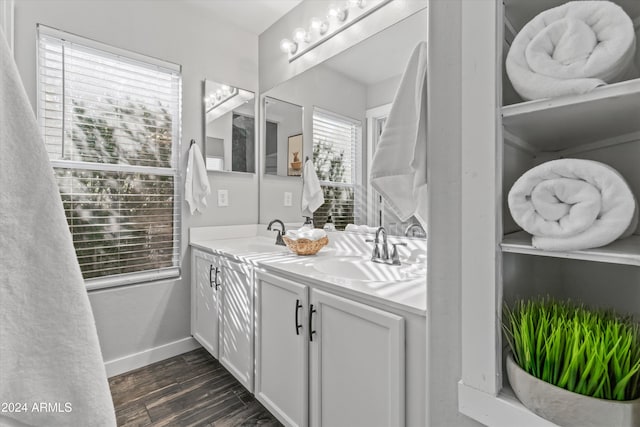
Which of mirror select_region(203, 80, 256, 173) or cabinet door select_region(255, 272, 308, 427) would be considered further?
mirror select_region(203, 80, 256, 173)

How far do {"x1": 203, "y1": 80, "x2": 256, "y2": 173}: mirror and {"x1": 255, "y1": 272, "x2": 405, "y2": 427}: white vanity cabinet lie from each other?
129 cm

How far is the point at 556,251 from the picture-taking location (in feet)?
2.04

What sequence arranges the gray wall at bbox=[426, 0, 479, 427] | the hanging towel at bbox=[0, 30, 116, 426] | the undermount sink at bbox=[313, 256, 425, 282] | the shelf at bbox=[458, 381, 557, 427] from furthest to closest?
1. the undermount sink at bbox=[313, 256, 425, 282]
2. the gray wall at bbox=[426, 0, 479, 427]
3. the shelf at bbox=[458, 381, 557, 427]
4. the hanging towel at bbox=[0, 30, 116, 426]

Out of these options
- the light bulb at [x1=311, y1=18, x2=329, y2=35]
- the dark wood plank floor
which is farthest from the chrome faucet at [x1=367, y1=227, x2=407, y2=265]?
the light bulb at [x1=311, y1=18, x2=329, y2=35]

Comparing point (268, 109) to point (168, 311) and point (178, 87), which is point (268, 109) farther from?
point (168, 311)

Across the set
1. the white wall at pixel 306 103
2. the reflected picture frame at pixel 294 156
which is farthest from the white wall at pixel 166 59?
the reflected picture frame at pixel 294 156

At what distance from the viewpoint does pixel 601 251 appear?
1.92ft

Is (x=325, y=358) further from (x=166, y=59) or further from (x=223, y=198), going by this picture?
(x=166, y=59)

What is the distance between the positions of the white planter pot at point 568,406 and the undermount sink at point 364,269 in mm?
663

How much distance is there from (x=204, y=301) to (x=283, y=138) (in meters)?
1.35

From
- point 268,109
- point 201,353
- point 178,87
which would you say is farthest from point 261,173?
point 201,353

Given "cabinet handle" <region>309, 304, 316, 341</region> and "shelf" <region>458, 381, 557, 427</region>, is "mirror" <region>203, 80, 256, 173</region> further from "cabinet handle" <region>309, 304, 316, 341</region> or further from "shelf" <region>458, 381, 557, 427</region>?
"shelf" <region>458, 381, 557, 427</region>

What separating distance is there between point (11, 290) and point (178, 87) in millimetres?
2274

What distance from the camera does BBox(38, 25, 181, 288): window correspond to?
1.83 meters
